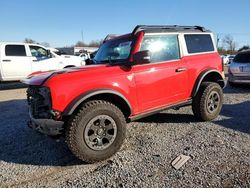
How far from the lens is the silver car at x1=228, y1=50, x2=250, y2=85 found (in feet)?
31.6

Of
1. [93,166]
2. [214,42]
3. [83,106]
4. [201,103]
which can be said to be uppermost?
[214,42]

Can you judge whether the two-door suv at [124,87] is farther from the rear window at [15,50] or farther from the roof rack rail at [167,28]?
the rear window at [15,50]

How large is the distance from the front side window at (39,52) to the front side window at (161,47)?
9.23 meters

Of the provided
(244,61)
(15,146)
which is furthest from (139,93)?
(244,61)

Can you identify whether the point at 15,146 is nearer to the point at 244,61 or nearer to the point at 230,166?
the point at 230,166

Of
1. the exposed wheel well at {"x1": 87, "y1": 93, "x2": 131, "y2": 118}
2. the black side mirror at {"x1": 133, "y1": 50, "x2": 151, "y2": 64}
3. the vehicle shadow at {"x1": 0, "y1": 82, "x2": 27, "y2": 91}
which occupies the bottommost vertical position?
the vehicle shadow at {"x1": 0, "y1": 82, "x2": 27, "y2": 91}

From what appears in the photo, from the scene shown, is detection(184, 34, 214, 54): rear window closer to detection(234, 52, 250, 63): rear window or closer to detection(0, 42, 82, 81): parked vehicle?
detection(234, 52, 250, 63): rear window

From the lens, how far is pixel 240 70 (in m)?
9.82

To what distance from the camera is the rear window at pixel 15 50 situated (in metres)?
11.9

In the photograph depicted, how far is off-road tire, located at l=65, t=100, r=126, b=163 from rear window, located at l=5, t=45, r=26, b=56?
9583 mm

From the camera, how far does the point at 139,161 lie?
375 cm

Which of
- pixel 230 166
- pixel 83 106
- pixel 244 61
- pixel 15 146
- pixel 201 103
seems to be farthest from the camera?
pixel 244 61

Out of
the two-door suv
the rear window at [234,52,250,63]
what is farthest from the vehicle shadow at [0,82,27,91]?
the rear window at [234,52,250,63]

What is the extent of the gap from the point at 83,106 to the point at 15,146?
1.76 m
